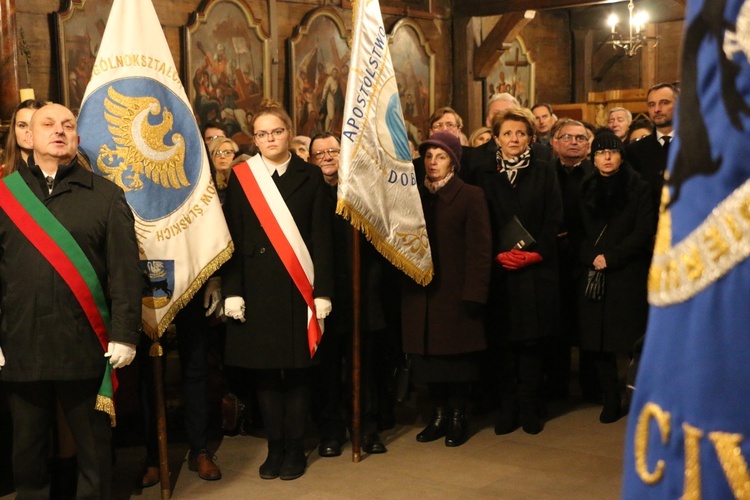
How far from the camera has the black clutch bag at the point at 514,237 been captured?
508 centimetres

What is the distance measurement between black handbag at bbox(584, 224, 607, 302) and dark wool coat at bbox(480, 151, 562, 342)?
26 centimetres

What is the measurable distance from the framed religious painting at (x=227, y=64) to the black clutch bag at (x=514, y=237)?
413 centimetres

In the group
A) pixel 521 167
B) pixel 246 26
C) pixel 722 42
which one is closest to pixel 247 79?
pixel 246 26

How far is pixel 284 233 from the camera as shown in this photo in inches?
173

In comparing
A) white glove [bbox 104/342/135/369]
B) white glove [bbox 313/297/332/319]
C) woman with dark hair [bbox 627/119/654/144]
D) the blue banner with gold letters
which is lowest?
white glove [bbox 104/342/135/369]

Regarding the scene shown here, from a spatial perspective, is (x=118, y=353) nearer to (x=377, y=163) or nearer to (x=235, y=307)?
(x=235, y=307)

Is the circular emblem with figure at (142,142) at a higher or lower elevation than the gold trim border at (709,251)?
higher

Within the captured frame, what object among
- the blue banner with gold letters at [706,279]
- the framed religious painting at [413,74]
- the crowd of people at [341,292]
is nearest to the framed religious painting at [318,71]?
the framed religious painting at [413,74]

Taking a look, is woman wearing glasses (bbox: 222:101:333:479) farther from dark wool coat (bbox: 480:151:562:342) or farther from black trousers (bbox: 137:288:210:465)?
dark wool coat (bbox: 480:151:562:342)

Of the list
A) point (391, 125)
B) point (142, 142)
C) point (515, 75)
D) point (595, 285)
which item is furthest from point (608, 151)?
point (515, 75)

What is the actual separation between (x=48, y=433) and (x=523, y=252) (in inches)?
101

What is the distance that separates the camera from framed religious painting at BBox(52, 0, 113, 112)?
293 inches

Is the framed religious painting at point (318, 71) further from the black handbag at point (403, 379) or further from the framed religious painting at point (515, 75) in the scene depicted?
the black handbag at point (403, 379)

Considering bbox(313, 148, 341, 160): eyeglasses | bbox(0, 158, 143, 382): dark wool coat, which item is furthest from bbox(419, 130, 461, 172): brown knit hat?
bbox(0, 158, 143, 382): dark wool coat
